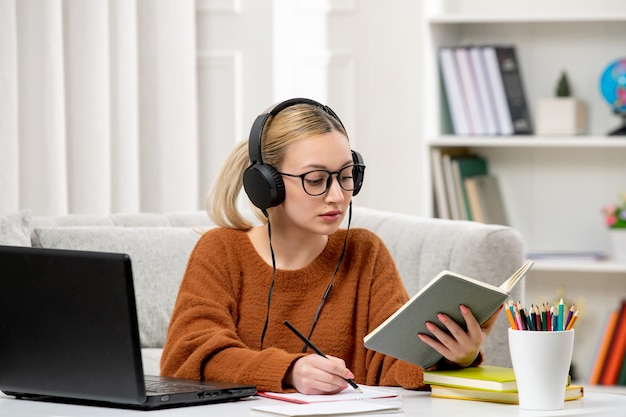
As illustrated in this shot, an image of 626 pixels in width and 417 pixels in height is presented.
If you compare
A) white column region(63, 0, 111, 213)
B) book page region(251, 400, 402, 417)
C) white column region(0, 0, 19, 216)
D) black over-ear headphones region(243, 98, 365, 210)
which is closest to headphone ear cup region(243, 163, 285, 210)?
black over-ear headphones region(243, 98, 365, 210)

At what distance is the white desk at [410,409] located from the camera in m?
1.23

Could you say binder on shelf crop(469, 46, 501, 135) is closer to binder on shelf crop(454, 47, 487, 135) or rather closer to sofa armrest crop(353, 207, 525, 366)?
binder on shelf crop(454, 47, 487, 135)

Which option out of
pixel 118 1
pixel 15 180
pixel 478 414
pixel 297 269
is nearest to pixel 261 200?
pixel 297 269

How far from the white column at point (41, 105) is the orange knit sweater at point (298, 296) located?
1.16 metres

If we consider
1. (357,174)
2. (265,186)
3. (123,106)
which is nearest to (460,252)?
(357,174)

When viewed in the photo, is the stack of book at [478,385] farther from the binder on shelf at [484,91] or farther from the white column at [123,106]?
the binder on shelf at [484,91]

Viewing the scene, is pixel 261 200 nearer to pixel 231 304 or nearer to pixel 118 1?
pixel 231 304

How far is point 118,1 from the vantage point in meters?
3.05

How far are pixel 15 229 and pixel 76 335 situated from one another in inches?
39.3

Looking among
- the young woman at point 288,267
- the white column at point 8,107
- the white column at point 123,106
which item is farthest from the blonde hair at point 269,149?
the white column at point 123,106

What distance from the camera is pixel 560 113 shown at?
3438 mm

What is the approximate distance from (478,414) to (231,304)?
529 mm

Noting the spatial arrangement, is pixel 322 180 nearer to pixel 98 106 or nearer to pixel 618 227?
pixel 98 106

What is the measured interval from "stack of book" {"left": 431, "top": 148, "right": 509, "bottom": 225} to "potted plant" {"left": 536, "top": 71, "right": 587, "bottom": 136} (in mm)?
267
